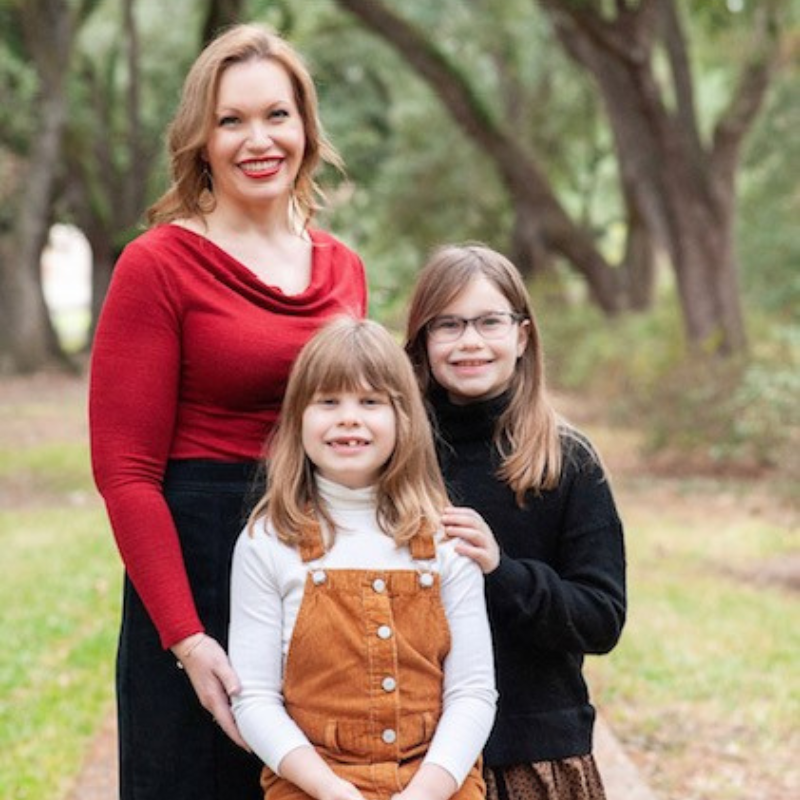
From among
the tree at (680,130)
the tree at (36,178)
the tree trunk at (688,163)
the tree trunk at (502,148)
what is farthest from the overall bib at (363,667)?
the tree at (36,178)

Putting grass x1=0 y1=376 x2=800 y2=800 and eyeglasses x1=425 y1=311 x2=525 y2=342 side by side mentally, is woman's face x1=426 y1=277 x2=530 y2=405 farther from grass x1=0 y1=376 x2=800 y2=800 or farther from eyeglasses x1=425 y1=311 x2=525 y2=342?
grass x1=0 y1=376 x2=800 y2=800

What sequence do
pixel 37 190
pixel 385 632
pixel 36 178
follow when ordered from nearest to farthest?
pixel 385 632, pixel 36 178, pixel 37 190

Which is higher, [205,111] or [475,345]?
[205,111]

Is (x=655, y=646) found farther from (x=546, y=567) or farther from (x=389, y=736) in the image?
(x=389, y=736)

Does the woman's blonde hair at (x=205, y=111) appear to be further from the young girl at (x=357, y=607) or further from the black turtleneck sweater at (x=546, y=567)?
the black turtleneck sweater at (x=546, y=567)

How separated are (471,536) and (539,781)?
616 millimetres

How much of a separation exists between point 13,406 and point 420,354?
20.6m

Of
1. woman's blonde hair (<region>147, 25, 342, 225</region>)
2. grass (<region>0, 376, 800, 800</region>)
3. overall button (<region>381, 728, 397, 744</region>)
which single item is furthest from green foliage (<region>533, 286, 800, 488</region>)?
overall button (<region>381, 728, 397, 744</region>)

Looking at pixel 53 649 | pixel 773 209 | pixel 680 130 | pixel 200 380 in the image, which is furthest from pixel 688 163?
pixel 200 380

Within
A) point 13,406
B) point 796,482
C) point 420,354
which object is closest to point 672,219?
point 796,482

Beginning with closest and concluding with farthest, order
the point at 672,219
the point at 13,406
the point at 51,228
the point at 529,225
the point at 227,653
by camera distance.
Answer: the point at 227,653 < the point at 672,219 < the point at 13,406 < the point at 529,225 < the point at 51,228

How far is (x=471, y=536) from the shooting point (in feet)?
8.95

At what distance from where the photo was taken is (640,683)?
7.26 m

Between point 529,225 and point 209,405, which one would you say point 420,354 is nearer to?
point 209,405
